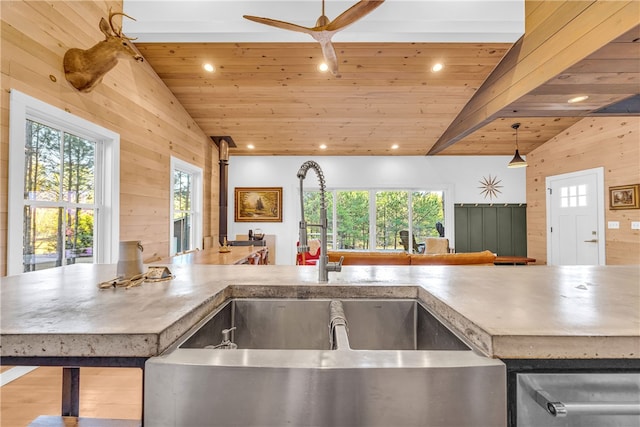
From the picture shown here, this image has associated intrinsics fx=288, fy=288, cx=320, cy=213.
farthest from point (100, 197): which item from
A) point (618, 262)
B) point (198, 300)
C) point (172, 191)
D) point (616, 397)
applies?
point (618, 262)

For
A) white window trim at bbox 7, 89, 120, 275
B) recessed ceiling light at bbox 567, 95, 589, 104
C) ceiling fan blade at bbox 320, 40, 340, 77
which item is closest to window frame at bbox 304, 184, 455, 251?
recessed ceiling light at bbox 567, 95, 589, 104

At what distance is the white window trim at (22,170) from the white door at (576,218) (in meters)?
6.67

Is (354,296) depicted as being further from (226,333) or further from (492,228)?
(492,228)

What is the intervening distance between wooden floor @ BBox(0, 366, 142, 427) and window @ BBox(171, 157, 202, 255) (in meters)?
2.25

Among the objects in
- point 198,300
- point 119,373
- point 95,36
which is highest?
point 95,36

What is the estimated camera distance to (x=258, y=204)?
20.4 feet

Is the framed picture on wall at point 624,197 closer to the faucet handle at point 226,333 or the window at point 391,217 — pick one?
the window at point 391,217

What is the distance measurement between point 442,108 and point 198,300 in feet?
15.2

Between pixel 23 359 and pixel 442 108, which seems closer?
pixel 23 359

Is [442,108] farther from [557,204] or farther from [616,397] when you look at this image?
[616,397]

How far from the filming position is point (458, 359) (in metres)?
0.61

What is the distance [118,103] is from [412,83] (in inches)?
139

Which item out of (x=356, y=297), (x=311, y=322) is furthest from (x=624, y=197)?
(x=311, y=322)

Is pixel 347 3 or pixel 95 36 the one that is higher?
pixel 347 3
